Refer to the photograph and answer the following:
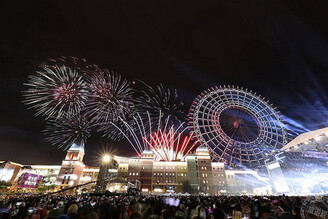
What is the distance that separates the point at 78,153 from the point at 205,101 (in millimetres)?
82858

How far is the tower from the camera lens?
81625mm

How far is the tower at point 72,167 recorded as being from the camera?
81.6 metres

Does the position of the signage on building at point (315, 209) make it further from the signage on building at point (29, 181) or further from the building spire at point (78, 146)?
the building spire at point (78, 146)

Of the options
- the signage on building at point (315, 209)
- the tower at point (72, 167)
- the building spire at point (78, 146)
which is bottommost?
the signage on building at point (315, 209)

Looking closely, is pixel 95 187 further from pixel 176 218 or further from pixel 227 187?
pixel 176 218

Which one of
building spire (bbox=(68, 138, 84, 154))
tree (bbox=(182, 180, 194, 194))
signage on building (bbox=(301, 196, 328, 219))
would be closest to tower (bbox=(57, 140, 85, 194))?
building spire (bbox=(68, 138, 84, 154))

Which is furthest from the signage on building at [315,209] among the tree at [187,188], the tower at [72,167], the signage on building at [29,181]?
the tower at [72,167]

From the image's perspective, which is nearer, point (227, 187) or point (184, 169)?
point (227, 187)

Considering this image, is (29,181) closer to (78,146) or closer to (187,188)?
(78,146)

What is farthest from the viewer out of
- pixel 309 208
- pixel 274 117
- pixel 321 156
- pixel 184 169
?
pixel 184 169

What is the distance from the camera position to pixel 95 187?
3248 inches

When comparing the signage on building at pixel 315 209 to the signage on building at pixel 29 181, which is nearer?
the signage on building at pixel 315 209

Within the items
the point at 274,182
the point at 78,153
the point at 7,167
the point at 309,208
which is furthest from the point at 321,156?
the point at 7,167

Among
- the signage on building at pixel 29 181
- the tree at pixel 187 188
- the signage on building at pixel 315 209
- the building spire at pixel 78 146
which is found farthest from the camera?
the building spire at pixel 78 146
